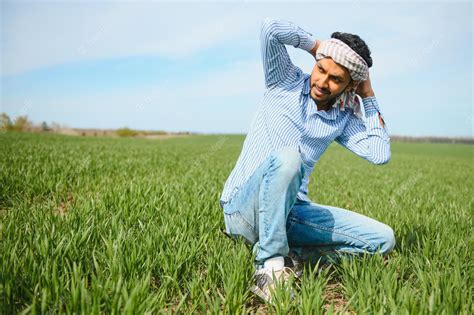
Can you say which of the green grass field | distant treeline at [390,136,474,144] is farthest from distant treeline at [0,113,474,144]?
the green grass field

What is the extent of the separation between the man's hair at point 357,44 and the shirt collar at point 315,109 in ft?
1.37

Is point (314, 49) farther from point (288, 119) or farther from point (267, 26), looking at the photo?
point (288, 119)

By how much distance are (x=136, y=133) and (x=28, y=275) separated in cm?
7403

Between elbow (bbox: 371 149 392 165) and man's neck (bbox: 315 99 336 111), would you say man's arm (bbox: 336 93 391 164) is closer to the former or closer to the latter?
elbow (bbox: 371 149 392 165)

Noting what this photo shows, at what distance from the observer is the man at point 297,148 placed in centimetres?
228

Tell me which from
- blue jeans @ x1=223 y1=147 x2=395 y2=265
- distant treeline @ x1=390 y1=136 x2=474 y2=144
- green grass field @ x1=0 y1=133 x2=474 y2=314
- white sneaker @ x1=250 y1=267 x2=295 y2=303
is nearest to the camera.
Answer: green grass field @ x1=0 y1=133 x2=474 y2=314

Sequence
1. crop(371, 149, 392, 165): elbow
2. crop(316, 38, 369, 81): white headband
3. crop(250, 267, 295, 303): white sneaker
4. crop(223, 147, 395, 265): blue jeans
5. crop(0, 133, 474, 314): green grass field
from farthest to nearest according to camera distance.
Answer: crop(371, 149, 392, 165): elbow → crop(316, 38, 369, 81): white headband → crop(223, 147, 395, 265): blue jeans → crop(250, 267, 295, 303): white sneaker → crop(0, 133, 474, 314): green grass field

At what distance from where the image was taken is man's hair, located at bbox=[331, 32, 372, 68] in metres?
2.49

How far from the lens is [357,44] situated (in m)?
2.49

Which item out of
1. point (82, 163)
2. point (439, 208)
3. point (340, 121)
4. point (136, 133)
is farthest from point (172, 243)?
point (136, 133)

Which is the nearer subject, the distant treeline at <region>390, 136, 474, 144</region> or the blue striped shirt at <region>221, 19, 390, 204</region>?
the blue striped shirt at <region>221, 19, 390, 204</region>

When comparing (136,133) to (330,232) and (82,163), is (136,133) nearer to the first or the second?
(82,163)

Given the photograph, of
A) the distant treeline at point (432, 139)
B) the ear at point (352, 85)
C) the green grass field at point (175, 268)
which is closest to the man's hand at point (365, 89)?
the ear at point (352, 85)

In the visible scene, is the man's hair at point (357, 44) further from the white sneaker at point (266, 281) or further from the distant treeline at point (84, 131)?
the distant treeline at point (84, 131)
